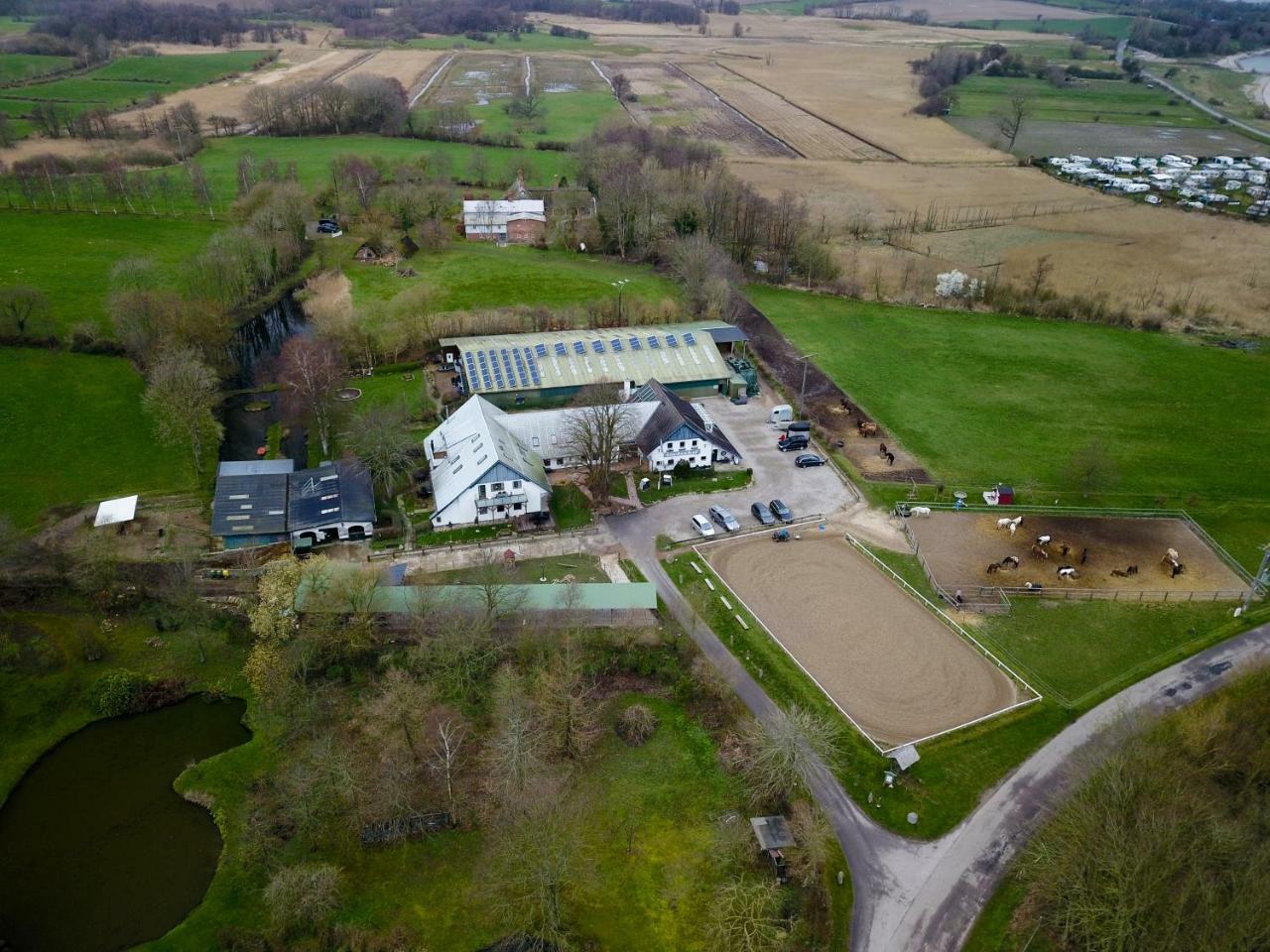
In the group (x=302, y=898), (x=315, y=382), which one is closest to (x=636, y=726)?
(x=302, y=898)

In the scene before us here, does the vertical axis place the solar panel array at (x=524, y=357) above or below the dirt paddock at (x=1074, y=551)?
above

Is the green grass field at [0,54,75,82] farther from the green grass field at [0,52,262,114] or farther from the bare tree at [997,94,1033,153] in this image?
the bare tree at [997,94,1033,153]

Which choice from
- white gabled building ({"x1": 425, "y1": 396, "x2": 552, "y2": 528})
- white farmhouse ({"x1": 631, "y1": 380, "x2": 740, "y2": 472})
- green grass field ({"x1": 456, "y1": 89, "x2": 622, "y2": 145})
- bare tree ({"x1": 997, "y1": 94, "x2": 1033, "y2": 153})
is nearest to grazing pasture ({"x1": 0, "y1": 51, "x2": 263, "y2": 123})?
green grass field ({"x1": 456, "y1": 89, "x2": 622, "y2": 145})

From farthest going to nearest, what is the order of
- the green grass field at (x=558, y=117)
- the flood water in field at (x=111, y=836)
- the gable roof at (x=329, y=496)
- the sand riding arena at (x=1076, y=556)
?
the green grass field at (x=558, y=117) < the gable roof at (x=329, y=496) < the sand riding arena at (x=1076, y=556) < the flood water in field at (x=111, y=836)

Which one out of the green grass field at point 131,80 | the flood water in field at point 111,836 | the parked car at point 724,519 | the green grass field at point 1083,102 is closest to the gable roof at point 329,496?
the flood water in field at point 111,836

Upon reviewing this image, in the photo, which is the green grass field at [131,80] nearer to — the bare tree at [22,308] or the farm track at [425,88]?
the farm track at [425,88]

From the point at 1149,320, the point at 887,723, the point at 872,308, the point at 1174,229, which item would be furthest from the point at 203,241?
the point at 1174,229
